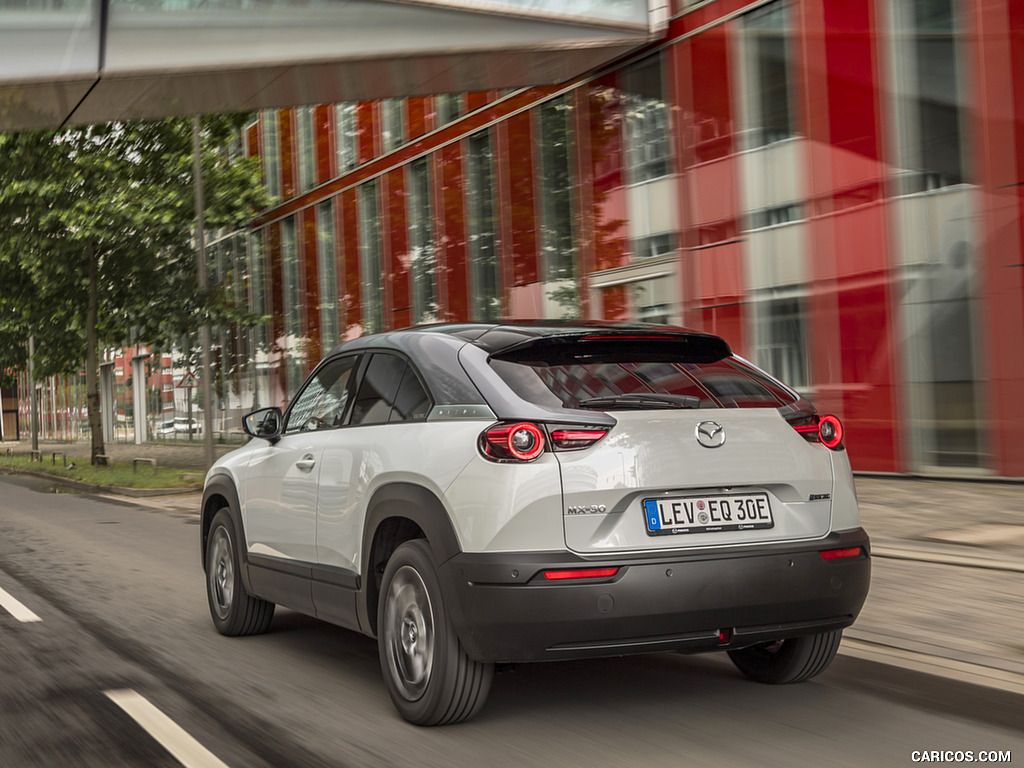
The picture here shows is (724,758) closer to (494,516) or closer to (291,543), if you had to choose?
(494,516)

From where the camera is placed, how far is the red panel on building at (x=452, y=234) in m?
24.0

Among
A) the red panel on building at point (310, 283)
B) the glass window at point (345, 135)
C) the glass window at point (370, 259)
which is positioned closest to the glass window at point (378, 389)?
the glass window at point (370, 259)

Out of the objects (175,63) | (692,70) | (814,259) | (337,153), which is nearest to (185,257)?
(337,153)

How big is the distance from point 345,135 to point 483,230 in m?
8.00

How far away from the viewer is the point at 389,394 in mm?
5195

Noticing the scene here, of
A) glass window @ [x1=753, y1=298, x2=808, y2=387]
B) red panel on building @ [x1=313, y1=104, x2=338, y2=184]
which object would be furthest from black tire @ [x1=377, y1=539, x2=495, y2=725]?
red panel on building @ [x1=313, y1=104, x2=338, y2=184]

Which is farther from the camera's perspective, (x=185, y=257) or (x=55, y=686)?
(x=185, y=257)

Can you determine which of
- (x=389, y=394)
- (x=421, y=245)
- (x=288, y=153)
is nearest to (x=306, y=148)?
(x=288, y=153)

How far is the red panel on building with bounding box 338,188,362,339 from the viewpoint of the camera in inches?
1131

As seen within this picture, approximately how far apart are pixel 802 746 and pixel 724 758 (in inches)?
12.6

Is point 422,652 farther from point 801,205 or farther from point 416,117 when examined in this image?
point 416,117

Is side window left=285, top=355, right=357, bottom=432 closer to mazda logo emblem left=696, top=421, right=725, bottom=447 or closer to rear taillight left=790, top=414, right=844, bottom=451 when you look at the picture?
mazda logo emblem left=696, top=421, right=725, bottom=447

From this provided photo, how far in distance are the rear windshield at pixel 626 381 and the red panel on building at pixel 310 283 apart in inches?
1023

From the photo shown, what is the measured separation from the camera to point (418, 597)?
4.56m
